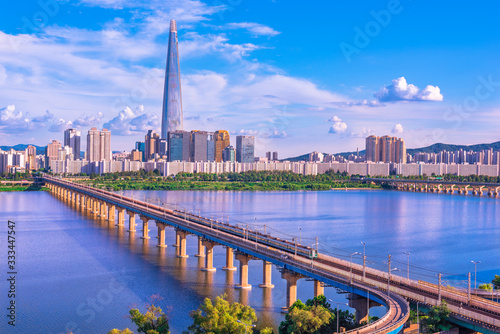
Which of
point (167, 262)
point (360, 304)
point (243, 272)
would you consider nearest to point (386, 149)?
point (167, 262)

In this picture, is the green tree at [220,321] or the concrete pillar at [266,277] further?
the concrete pillar at [266,277]

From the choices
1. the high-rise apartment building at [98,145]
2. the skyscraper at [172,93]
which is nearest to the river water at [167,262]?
the high-rise apartment building at [98,145]

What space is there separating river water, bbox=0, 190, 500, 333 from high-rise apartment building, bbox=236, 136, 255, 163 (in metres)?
84.3

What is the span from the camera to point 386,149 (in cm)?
13538

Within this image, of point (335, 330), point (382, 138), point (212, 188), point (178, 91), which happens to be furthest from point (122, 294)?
point (382, 138)

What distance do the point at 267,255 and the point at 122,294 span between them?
5262mm

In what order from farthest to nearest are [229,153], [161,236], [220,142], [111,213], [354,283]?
[220,142], [229,153], [111,213], [161,236], [354,283]

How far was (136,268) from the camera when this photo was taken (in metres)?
21.4

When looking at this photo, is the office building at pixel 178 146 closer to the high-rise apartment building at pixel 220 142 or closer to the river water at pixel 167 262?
the high-rise apartment building at pixel 220 142

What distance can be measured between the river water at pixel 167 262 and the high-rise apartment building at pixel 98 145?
7896 cm

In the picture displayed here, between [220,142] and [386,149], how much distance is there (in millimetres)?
45709

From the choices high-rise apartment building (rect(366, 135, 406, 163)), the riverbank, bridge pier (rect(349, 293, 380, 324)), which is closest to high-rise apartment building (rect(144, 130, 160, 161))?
the riverbank

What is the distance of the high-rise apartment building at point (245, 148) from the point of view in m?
126

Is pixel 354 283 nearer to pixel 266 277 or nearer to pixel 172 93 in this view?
pixel 266 277
